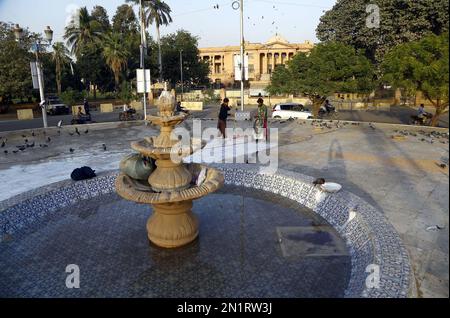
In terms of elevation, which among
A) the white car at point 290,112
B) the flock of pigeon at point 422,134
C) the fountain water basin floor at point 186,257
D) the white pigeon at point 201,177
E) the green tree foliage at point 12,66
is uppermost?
the green tree foliage at point 12,66

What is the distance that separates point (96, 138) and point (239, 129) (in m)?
7.92

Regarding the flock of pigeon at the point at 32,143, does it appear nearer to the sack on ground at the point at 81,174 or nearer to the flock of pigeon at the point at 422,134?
the sack on ground at the point at 81,174

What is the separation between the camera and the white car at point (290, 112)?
26.5 meters

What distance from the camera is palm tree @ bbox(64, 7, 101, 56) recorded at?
4903cm

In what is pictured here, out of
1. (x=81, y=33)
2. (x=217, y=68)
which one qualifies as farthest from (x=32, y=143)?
(x=217, y=68)

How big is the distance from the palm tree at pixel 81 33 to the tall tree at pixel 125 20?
689 centimetres

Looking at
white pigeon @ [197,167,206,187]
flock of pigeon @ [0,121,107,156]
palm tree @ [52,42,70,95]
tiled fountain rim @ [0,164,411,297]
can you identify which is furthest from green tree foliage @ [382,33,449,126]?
palm tree @ [52,42,70,95]

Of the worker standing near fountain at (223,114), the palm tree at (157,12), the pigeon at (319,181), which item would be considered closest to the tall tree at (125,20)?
the palm tree at (157,12)

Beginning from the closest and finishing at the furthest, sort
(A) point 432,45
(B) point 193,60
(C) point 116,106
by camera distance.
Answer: (A) point 432,45
(C) point 116,106
(B) point 193,60

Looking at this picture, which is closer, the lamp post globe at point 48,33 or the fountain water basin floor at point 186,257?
the fountain water basin floor at point 186,257

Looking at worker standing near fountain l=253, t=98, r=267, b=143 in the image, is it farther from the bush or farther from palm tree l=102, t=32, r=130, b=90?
palm tree l=102, t=32, r=130, b=90

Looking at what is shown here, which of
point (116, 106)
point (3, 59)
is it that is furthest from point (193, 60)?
point (3, 59)

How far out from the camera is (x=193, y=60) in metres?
57.8

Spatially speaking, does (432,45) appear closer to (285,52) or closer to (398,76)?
(398,76)
